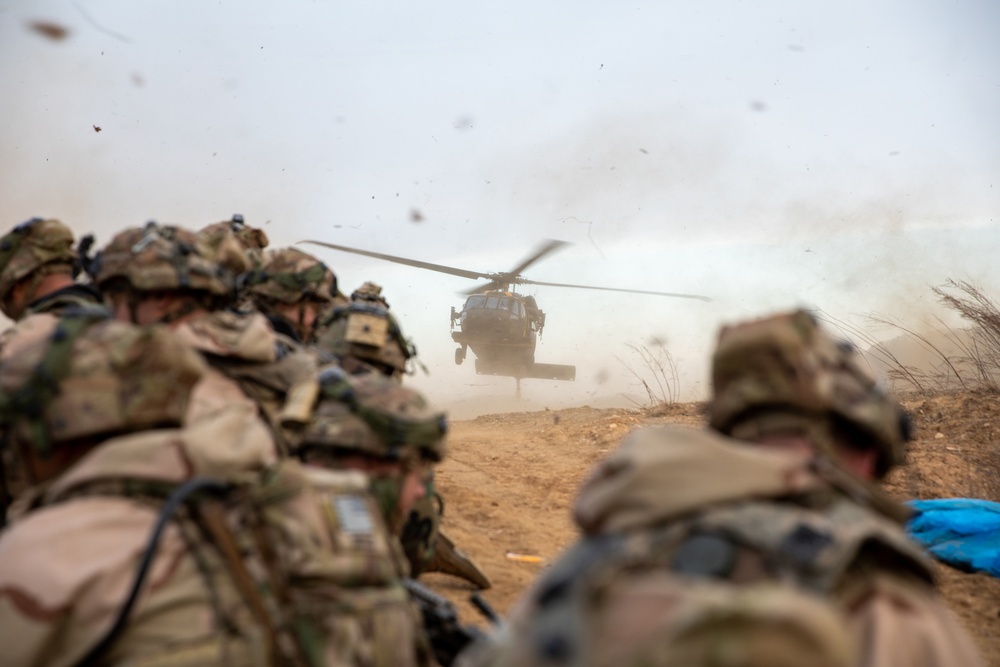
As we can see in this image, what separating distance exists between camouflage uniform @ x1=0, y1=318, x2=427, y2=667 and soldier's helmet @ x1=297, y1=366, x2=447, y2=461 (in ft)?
1.67

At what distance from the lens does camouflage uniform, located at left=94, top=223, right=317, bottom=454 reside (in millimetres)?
3363

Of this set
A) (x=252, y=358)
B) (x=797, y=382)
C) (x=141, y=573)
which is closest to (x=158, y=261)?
(x=252, y=358)

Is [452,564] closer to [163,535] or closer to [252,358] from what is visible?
[252,358]

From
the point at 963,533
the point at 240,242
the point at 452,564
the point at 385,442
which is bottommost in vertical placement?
the point at 452,564

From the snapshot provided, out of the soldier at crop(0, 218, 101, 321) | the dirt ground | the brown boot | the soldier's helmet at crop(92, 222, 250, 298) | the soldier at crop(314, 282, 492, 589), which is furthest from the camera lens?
the dirt ground

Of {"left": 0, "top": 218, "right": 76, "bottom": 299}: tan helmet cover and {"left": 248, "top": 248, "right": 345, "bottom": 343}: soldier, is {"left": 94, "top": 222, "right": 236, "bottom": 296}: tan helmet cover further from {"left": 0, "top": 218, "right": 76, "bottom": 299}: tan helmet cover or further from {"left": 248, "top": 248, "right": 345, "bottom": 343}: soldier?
{"left": 248, "top": 248, "right": 345, "bottom": 343}: soldier

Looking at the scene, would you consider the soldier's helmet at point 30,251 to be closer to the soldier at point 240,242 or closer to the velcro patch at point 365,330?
the soldier at point 240,242

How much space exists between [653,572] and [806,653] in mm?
334

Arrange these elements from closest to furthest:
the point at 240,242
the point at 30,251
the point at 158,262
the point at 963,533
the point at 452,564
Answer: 1. the point at 158,262
2. the point at 30,251
3. the point at 452,564
4. the point at 963,533
5. the point at 240,242

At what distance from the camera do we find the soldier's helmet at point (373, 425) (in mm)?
2770

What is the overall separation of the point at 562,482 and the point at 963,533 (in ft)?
13.1

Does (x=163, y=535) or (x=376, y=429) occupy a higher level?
(x=376, y=429)

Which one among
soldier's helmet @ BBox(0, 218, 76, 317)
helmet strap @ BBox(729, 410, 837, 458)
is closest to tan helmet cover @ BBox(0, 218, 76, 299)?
soldier's helmet @ BBox(0, 218, 76, 317)

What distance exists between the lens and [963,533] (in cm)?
555
